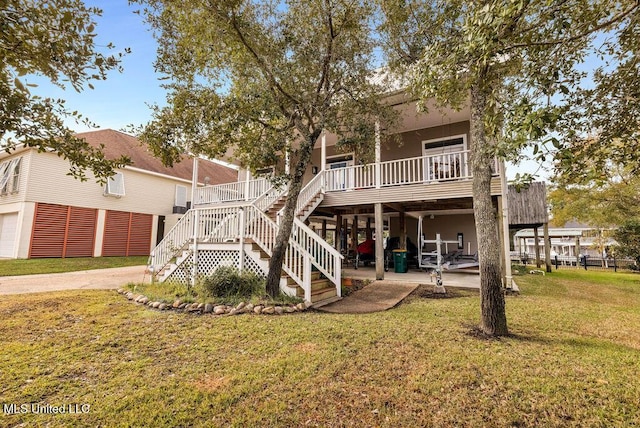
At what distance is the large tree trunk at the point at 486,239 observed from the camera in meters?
4.19

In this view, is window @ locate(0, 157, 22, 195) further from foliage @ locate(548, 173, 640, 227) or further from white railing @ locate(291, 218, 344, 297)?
foliage @ locate(548, 173, 640, 227)

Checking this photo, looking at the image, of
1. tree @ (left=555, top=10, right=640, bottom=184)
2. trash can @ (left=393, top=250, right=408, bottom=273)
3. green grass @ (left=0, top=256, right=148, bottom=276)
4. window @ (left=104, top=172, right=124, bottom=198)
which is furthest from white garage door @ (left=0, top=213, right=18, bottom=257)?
tree @ (left=555, top=10, right=640, bottom=184)

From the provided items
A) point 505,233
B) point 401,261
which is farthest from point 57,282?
point 505,233

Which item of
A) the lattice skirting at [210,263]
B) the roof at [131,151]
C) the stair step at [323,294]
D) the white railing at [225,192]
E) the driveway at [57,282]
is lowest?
the driveway at [57,282]

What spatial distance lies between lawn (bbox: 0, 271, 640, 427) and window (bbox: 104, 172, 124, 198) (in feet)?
44.4

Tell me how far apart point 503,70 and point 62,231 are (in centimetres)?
1991

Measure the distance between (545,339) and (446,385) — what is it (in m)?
2.36

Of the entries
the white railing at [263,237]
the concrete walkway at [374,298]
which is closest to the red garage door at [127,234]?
the white railing at [263,237]

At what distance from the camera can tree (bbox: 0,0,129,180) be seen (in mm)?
2406

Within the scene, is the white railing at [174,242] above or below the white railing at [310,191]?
below

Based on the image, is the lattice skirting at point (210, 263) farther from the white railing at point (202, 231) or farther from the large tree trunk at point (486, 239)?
the large tree trunk at point (486, 239)

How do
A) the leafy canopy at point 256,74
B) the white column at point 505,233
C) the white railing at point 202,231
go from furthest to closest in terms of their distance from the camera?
the white column at point 505,233, the white railing at point 202,231, the leafy canopy at point 256,74

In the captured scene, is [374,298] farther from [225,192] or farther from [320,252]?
[225,192]

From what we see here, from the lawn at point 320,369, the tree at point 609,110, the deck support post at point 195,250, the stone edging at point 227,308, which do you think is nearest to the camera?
the lawn at point 320,369
